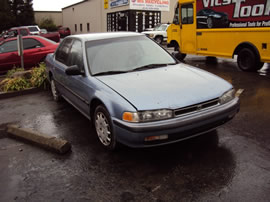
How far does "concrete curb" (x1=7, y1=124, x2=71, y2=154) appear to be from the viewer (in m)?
3.82

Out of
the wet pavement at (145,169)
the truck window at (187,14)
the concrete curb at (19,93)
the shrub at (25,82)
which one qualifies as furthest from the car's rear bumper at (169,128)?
the truck window at (187,14)

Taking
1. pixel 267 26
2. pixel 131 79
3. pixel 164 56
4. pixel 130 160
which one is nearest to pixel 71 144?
pixel 130 160

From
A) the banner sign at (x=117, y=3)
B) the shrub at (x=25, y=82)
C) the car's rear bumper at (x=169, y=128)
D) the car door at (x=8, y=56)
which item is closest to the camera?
the car's rear bumper at (x=169, y=128)

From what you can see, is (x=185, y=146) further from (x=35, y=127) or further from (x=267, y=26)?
(x=267, y=26)

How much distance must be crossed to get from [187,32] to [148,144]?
29.8ft

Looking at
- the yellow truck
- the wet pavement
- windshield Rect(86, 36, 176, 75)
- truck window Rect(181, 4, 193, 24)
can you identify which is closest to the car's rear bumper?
the wet pavement

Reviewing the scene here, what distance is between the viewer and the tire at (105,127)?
354cm

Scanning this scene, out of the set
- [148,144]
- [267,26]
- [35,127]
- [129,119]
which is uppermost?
[267,26]

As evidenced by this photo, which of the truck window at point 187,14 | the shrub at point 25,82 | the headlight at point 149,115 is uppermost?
the truck window at point 187,14

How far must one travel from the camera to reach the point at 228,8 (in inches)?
361

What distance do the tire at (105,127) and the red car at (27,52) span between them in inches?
263

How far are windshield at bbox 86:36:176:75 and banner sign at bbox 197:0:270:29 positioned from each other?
4857 millimetres

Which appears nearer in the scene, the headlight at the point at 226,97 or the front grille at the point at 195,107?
the front grille at the point at 195,107

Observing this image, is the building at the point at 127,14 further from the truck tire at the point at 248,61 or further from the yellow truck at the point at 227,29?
the truck tire at the point at 248,61
